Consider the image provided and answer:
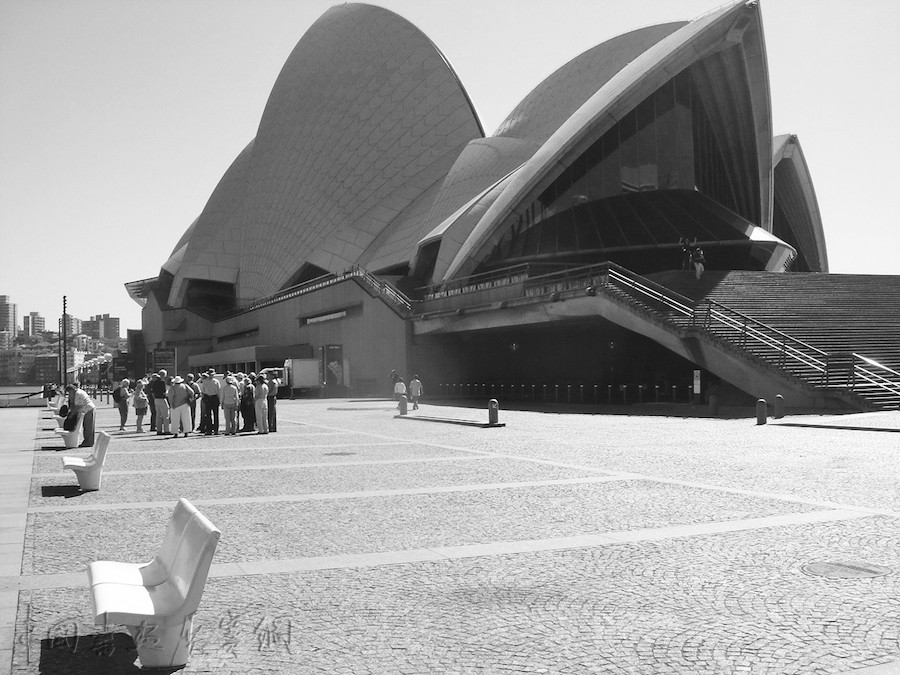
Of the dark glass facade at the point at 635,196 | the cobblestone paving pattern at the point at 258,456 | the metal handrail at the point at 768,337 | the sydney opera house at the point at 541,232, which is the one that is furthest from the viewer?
the dark glass facade at the point at 635,196

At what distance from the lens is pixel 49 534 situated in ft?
24.1

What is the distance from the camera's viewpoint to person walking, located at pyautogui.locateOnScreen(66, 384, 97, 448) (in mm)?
16375

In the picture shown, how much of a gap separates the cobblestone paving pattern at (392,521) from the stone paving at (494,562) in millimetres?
34

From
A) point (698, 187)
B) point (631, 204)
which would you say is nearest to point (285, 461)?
point (631, 204)

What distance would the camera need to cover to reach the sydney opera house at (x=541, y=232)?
1097 inches

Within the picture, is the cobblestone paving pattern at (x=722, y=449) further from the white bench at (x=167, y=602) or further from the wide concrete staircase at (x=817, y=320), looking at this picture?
the white bench at (x=167, y=602)

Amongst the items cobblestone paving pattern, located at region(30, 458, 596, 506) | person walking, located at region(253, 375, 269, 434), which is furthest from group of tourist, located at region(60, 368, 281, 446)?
cobblestone paving pattern, located at region(30, 458, 596, 506)

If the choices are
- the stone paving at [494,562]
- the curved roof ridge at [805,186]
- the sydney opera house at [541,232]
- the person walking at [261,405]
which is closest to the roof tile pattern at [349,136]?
the sydney opera house at [541,232]

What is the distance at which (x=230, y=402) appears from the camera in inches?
802

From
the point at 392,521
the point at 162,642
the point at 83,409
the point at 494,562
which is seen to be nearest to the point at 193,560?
the point at 162,642

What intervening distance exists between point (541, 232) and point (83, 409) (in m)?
27.7

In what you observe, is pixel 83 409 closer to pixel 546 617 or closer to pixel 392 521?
pixel 392 521

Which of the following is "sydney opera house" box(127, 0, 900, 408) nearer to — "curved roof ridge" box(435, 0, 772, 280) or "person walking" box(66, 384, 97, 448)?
"curved roof ridge" box(435, 0, 772, 280)

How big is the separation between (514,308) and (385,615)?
2820 cm
